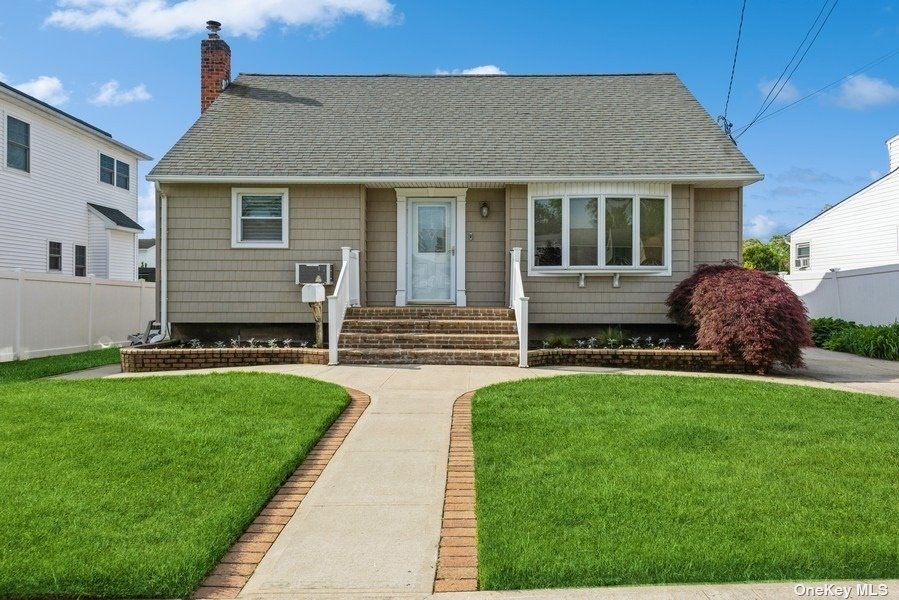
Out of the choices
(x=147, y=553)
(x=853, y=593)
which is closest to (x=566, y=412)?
(x=853, y=593)

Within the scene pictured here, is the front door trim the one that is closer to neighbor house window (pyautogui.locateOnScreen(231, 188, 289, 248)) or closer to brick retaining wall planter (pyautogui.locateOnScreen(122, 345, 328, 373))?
neighbor house window (pyautogui.locateOnScreen(231, 188, 289, 248))

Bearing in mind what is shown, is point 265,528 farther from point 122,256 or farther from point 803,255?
point 803,255

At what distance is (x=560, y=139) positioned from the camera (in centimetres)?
1310

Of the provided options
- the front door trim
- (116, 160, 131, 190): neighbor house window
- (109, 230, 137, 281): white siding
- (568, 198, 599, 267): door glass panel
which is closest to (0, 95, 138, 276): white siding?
(109, 230, 137, 281): white siding

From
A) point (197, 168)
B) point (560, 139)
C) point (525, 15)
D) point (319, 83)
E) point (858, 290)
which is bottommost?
point (858, 290)

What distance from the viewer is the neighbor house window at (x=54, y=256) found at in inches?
795

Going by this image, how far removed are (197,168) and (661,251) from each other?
8.91 meters

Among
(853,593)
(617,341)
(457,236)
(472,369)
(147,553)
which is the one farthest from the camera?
(457,236)

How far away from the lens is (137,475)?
455cm

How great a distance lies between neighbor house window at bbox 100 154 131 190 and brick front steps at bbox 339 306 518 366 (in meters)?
16.4

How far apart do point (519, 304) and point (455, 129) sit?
4.84 m

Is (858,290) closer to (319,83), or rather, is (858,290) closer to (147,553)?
(319,83)

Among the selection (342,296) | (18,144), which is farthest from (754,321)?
(18,144)

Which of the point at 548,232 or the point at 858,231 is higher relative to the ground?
the point at 858,231
